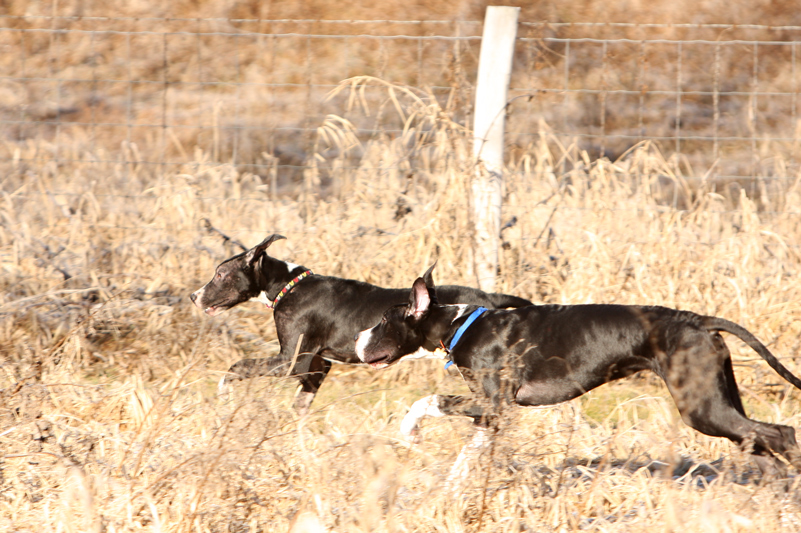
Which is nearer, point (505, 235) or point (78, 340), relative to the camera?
point (78, 340)

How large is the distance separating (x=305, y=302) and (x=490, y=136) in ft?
5.34

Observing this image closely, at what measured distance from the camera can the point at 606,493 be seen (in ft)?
11.4

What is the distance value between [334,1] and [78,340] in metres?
11.1

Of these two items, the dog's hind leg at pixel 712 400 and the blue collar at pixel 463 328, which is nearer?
the dog's hind leg at pixel 712 400

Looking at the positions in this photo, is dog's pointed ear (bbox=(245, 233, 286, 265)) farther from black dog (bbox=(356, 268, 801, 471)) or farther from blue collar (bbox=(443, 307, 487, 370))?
blue collar (bbox=(443, 307, 487, 370))

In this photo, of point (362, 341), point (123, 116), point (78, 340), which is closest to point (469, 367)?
point (362, 341)

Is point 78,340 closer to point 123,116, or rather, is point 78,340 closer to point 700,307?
point 700,307

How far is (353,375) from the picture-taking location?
537 cm

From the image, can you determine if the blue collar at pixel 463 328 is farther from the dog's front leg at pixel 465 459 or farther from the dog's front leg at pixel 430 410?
the dog's front leg at pixel 465 459

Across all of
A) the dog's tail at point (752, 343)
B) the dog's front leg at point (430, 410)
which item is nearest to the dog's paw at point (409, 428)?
the dog's front leg at point (430, 410)

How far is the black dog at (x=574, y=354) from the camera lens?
11.5 ft

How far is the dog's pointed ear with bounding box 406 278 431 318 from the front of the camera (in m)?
4.18

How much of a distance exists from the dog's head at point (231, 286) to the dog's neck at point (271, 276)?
0.03m

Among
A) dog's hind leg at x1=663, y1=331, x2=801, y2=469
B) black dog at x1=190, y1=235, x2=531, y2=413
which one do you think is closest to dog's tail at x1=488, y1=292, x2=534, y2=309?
black dog at x1=190, y1=235, x2=531, y2=413
